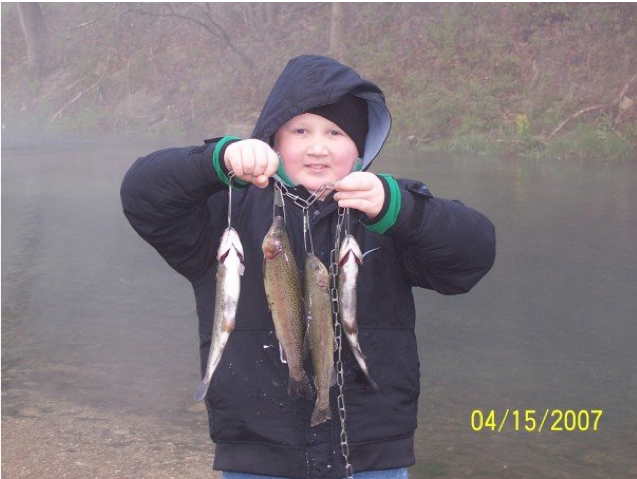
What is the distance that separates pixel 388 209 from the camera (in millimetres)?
2713

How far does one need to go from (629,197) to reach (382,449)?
9.46 meters

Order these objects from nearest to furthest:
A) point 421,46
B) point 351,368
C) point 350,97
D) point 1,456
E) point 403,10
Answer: point 351,368
point 350,97
point 1,456
point 421,46
point 403,10

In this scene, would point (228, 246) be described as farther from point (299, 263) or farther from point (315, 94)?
point (315, 94)

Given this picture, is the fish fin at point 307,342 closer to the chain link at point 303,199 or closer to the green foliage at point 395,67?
the chain link at point 303,199

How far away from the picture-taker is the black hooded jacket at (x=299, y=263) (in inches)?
114

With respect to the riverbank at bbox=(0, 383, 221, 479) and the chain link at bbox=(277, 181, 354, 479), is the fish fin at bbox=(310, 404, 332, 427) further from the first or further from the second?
the riverbank at bbox=(0, 383, 221, 479)

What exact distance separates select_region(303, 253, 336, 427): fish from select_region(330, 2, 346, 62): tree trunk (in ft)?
68.2

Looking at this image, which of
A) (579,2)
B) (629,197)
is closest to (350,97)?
(629,197)

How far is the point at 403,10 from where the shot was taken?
959 inches

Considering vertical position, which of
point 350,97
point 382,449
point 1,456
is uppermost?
point 350,97

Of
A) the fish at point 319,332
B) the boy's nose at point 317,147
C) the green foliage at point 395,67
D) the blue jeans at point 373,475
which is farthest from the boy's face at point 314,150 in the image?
the green foliage at point 395,67

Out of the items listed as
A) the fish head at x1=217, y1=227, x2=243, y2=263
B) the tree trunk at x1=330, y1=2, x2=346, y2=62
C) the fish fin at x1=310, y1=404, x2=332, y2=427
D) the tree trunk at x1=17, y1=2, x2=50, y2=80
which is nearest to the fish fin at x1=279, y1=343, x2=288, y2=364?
the fish fin at x1=310, y1=404, x2=332, y2=427

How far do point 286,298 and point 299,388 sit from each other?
30cm

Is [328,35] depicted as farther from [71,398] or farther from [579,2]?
[71,398]
